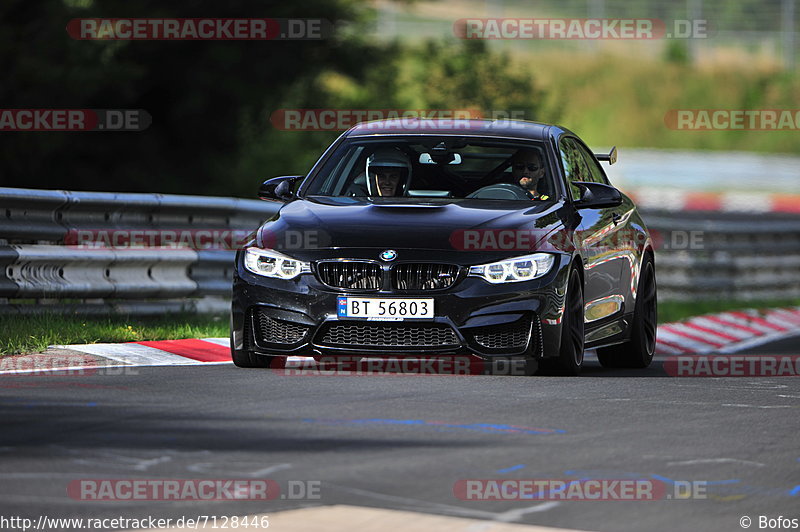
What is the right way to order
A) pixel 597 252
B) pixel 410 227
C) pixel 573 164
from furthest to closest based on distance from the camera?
pixel 573 164 → pixel 597 252 → pixel 410 227

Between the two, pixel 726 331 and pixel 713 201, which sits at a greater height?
pixel 713 201

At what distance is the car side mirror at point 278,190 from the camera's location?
11414 millimetres

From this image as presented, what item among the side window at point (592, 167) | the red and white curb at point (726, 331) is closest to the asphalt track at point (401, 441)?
the side window at point (592, 167)

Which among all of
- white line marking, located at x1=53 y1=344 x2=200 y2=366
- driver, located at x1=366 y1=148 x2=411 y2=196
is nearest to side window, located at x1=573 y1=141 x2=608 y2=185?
driver, located at x1=366 y1=148 x2=411 y2=196

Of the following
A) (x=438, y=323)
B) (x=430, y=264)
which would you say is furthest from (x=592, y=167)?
(x=438, y=323)

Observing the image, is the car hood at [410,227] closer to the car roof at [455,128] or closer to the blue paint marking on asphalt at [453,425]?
the car roof at [455,128]

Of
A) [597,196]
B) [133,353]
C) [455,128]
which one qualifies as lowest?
[133,353]

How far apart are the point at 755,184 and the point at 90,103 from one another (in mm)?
24754

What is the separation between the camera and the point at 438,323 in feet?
33.0

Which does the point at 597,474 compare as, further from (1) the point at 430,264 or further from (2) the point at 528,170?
(2) the point at 528,170

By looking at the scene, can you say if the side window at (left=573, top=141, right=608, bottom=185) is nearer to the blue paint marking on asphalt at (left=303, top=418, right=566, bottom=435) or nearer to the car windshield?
the car windshield

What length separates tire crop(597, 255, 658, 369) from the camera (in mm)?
12484

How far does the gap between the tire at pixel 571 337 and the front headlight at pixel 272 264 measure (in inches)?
60.3

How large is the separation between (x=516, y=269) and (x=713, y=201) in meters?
32.6
